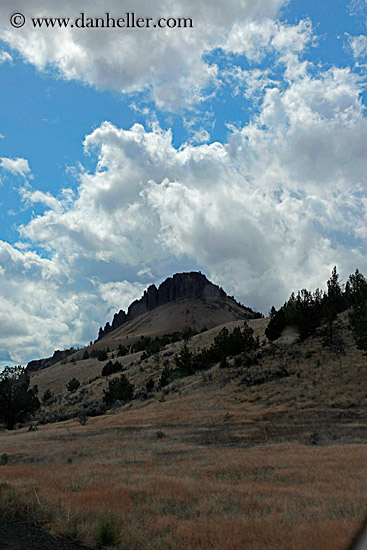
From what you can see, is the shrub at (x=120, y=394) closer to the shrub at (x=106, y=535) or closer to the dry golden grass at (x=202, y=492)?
the dry golden grass at (x=202, y=492)

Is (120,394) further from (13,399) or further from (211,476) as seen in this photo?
(211,476)

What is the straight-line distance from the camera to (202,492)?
1038 cm

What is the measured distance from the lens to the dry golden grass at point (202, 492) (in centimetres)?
722

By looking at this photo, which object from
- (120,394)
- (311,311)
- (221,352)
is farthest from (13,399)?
(311,311)

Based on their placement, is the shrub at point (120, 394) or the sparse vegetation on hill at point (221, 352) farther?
the sparse vegetation on hill at point (221, 352)

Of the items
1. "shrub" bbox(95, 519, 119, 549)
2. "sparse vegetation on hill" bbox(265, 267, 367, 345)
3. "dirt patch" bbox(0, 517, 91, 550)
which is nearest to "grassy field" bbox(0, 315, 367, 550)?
"shrub" bbox(95, 519, 119, 549)

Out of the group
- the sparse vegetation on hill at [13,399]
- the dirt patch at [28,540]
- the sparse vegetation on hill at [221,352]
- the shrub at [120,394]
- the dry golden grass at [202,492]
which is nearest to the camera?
Answer: the dry golden grass at [202,492]

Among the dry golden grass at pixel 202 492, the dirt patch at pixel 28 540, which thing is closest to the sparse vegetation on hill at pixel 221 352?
the dry golden grass at pixel 202 492

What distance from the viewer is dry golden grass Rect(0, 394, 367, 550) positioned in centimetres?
722

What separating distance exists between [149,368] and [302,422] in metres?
48.5

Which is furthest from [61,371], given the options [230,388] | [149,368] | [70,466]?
[70,466]

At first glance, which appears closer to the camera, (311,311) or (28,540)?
(28,540)

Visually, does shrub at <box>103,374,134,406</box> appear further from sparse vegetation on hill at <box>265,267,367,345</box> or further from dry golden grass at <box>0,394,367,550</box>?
dry golden grass at <box>0,394,367,550</box>

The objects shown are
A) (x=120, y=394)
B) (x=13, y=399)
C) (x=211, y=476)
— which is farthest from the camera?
(x=120, y=394)
